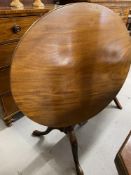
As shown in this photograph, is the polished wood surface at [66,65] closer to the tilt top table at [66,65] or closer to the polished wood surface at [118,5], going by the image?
the tilt top table at [66,65]

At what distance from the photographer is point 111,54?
1.26 m

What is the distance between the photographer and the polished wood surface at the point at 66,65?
0.98 metres

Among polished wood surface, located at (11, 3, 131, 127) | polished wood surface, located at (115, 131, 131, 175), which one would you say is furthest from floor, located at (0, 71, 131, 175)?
polished wood surface, located at (115, 131, 131, 175)

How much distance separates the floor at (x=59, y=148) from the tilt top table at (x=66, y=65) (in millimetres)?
458

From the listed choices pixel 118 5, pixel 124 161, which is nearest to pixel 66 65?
pixel 124 161

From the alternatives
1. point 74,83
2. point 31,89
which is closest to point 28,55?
point 31,89

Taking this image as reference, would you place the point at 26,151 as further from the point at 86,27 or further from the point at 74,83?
the point at 86,27

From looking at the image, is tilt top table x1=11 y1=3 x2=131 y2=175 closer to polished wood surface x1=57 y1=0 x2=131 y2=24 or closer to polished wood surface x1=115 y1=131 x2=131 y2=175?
polished wood surface x1=115 y1=131 x2=131 y2=175

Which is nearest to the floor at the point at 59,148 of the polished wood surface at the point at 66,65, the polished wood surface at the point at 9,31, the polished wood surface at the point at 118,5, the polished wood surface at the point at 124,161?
the polished wood surface at the point at 9,31

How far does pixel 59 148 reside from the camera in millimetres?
1584

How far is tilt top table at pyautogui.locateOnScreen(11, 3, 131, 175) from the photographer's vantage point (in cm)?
98

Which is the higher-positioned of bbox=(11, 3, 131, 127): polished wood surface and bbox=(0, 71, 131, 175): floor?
bbox=(11, 3, 131, 127): polished wood surface

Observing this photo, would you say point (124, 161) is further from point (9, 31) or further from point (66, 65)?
point (9, 31)

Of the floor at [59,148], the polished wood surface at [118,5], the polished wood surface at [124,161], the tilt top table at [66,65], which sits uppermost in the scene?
the polished wood surface at [118,5]
